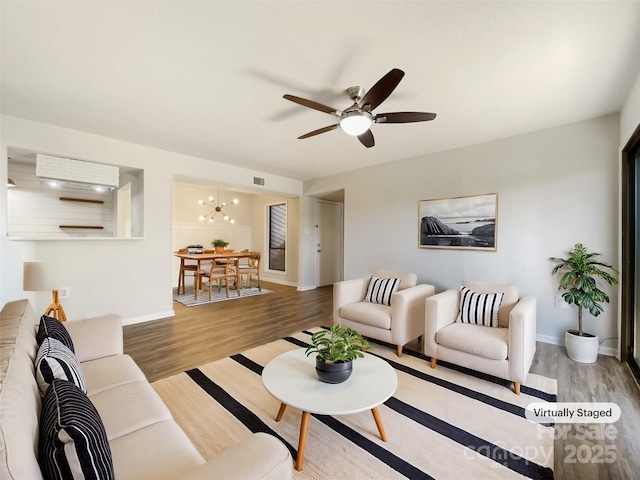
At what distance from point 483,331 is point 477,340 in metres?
0.22

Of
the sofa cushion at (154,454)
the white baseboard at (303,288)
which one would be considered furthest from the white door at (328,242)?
the sofa cushion at (154,454)

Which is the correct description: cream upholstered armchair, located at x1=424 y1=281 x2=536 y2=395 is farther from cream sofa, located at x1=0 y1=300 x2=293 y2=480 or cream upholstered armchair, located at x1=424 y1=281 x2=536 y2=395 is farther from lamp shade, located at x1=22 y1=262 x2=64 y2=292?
lamp shade, located at x1=22 y1=262 x2=64 y2=292

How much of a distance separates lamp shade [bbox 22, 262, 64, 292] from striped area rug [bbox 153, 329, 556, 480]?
117cm

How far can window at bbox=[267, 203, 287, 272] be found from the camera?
7.22m

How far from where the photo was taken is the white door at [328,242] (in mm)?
6559

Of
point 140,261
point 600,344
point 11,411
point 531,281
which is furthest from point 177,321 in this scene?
point 600,344

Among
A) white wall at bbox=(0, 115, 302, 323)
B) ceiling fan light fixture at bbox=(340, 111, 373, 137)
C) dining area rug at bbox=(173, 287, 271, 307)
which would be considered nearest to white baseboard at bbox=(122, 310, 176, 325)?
white wall at bbox=(0, 115, 302, 323)

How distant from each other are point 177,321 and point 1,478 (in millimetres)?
3587

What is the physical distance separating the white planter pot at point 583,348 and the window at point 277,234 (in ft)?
18.4

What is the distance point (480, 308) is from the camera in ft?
8.73

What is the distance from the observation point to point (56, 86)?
7.45 ft

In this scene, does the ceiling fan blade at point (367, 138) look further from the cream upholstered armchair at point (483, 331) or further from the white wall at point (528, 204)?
the white wall at point (528, 204)

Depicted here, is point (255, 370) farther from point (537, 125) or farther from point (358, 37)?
point (537, 125)


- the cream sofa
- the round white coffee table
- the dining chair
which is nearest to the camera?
the cream sofa
